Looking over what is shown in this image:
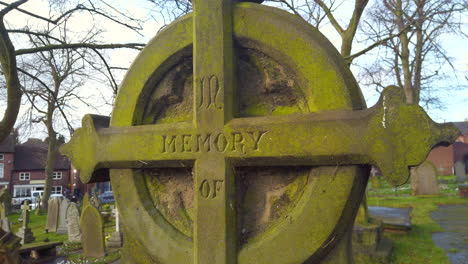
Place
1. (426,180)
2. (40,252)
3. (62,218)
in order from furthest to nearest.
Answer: (426,180), (62,218), (40,252)

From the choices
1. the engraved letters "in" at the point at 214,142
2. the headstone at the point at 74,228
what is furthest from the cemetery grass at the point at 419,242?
the headstone at the point at 74,228

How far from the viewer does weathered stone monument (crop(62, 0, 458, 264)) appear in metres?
1.69

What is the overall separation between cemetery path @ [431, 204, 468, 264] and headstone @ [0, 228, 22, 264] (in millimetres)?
7631

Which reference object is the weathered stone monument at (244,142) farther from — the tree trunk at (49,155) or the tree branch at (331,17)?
the tree trunk at (49,155)

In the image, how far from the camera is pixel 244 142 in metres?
1.91

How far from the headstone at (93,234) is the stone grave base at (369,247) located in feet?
20.2

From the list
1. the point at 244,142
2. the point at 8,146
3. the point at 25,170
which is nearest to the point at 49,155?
the point at 8,146

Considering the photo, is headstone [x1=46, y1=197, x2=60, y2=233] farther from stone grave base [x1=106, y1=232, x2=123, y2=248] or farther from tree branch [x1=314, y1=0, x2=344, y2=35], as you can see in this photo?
tree branch [x1=314, y1=0, x2=344, y2=35]

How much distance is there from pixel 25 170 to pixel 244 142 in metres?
42.0

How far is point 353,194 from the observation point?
1.69 meters

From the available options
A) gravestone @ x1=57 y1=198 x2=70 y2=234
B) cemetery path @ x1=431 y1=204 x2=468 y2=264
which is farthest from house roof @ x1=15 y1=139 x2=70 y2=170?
cemetery path @ x1=431 y1=204 x2=468 y2=264

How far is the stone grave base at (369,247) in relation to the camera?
22.5ft

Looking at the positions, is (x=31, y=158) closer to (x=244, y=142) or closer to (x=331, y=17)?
(x=331, y=17)

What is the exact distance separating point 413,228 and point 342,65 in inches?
383
